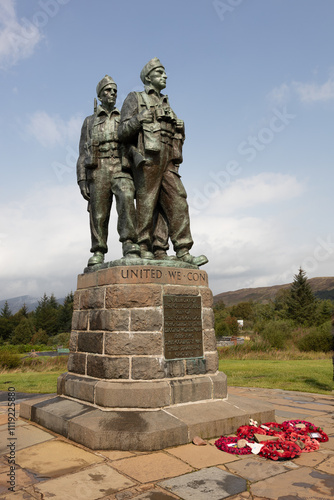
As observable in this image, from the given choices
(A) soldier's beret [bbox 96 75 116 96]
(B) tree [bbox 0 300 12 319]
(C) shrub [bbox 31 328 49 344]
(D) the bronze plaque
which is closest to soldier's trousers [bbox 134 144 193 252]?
(D) the bronze plaque

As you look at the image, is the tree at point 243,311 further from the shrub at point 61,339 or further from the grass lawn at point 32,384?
the grass lawn at point 32,384

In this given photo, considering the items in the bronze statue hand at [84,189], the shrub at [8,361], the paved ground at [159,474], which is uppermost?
the bronze statue hand at [84,189]

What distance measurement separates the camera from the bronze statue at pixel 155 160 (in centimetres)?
493

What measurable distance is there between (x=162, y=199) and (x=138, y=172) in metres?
0.50

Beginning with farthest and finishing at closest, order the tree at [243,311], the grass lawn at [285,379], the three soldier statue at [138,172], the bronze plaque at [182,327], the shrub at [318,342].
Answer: the tree at [243,311] < the shrub at [318,342] < the grass lawn at [285,379] < the three soldier statue at [138,172] < the bronze plaque at [182,327]

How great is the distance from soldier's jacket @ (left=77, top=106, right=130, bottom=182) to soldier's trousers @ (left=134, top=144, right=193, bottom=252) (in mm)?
408

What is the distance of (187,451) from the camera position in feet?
11.3

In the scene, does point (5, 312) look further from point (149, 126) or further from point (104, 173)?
point (149, 126)

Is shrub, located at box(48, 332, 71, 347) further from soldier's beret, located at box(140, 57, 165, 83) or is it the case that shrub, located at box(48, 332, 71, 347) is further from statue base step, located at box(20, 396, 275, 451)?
soldier's beret, located at box(140, 57, 165, 83)

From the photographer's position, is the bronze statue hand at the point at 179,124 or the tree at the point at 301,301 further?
the tree at the point at 301,301

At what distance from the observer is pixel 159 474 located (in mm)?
2943

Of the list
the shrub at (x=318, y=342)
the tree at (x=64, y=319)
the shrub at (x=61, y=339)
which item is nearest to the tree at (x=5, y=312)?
the tree at (x=64, y=319)

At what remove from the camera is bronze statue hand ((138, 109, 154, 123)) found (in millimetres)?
4859

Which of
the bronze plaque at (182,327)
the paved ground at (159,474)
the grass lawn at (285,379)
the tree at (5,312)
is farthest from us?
the tree at (5,312)
